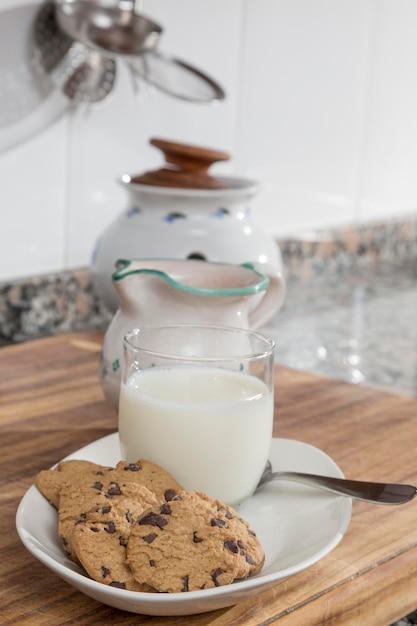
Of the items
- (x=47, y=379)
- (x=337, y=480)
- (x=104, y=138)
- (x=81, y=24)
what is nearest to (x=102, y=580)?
(x=337, y=480)

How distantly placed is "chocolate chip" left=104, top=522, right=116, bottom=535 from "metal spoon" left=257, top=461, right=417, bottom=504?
0.18 m

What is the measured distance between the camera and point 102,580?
55cm

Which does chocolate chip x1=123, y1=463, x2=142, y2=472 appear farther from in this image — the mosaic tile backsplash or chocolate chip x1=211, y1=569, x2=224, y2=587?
the mosaic tile backsplash

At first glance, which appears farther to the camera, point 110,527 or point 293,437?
point 293,437

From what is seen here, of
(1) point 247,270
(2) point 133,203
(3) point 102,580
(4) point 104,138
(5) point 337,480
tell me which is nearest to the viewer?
(3) point 102,580

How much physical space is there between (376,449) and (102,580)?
0.38m

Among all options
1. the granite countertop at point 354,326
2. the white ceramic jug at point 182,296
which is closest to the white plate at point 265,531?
the white ceramic jug at point 182,296

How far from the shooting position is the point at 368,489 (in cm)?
67

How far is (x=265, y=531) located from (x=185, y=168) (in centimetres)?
53

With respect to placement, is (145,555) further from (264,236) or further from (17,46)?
(17,46)

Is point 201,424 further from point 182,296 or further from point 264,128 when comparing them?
point 264,128

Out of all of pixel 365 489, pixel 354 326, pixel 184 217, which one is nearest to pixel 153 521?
pixel 365 489

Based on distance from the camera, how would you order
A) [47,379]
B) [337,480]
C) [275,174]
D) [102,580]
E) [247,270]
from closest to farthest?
1. [102,580]
2. [337,480]
3. [247,270]
4. [47,379]
5. [275,174]

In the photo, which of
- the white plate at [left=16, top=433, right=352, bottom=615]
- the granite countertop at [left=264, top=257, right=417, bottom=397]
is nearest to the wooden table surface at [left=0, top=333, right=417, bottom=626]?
the white plate at [left=16, top=433, right=352, bottom=615]
